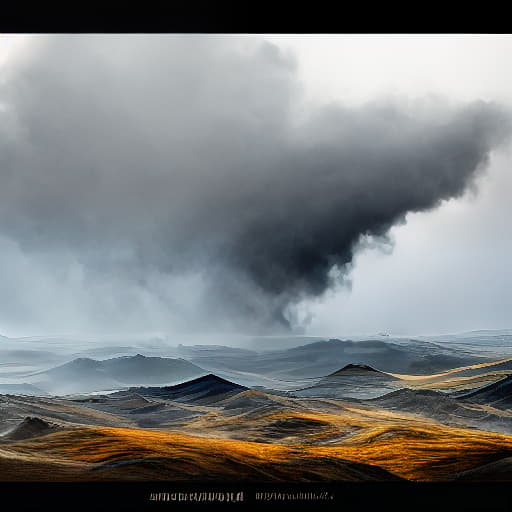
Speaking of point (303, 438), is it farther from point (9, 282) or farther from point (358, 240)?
point (9, 282)

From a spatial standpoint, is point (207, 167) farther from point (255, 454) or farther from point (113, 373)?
point (255, 454)

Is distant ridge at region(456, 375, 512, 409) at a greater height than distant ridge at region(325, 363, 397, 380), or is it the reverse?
distant ridge at region(325, 363, 397, 380)

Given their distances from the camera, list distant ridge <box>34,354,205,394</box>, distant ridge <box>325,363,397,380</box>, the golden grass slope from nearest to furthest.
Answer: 1. the golden grass slope
2. distant ridge <box>34,354,205,394</box>
3. distant ridge <box>325,363,397,380</box>

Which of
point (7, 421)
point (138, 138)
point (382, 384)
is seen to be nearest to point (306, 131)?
point (138, 138)

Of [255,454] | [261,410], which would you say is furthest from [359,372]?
[255,454]

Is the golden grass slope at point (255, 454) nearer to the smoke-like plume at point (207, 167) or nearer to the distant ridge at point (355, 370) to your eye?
the distant ridge at point (355, 370)
